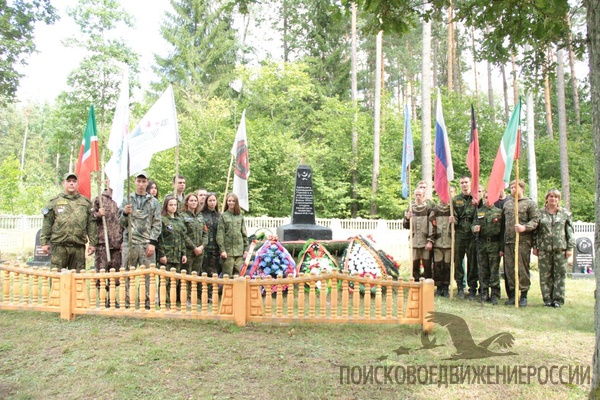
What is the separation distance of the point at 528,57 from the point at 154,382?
5663 mm

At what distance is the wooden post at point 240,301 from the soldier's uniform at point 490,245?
13.1ft

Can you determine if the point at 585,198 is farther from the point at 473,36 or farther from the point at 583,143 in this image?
the point at 473,36

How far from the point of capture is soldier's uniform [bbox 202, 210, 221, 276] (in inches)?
267

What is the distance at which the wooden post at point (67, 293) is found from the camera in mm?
5004

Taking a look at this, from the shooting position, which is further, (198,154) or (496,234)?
(198,154)

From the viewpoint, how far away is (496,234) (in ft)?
22.6

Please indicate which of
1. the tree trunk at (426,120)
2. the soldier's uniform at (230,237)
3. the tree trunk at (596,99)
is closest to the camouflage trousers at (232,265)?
the soldier's uniform at (230,237)

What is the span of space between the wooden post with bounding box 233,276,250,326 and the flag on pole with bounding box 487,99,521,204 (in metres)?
3.94

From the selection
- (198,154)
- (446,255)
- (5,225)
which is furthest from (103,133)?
(446,255)

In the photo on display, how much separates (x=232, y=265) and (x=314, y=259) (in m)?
1.35

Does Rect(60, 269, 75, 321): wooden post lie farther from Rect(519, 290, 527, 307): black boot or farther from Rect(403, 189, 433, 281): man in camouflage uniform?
Rect(519, 290, 527, 307): black boot

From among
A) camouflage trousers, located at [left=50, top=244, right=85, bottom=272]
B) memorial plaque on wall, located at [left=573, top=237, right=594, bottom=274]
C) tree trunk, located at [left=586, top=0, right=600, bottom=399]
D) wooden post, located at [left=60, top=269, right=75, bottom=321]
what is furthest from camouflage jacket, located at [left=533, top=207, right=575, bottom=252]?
camouflage trousers, located at [left=50, top=244, right=85, bottom=272]

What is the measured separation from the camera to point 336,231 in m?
16.0

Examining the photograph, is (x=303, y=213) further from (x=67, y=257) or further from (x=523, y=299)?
(x=67, y=257)
